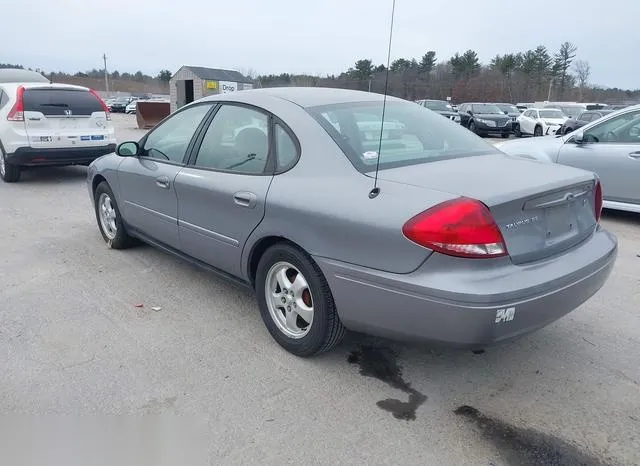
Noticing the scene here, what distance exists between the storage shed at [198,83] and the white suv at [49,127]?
59.6ft

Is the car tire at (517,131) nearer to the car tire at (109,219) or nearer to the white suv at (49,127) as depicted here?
the white suv at (49,127)

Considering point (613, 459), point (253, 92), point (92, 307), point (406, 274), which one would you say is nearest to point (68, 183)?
point (92, 307)

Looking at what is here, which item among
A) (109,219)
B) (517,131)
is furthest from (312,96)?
(517,131)

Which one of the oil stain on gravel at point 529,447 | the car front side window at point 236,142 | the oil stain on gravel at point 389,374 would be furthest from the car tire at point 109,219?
the oil stain on gravel at point 529,447

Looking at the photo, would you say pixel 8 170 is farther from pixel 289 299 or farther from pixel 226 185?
pixel 289 299

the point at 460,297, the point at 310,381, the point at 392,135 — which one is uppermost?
the point at 392,135

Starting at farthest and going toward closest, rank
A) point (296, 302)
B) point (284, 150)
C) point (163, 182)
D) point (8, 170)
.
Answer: point (8, 170) → point (163, 182) → point (284, 150) → point (296, 302)

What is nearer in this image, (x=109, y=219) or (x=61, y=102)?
(x=109, y=219)

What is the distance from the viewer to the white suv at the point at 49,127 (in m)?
8.44

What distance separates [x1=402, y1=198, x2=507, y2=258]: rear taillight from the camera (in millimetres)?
2449

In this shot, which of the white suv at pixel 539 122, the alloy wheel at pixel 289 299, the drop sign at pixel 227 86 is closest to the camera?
the alloy wheel at pixel 289 299

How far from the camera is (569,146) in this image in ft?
23.4

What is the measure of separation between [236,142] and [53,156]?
627cm

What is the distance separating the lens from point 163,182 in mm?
4152
